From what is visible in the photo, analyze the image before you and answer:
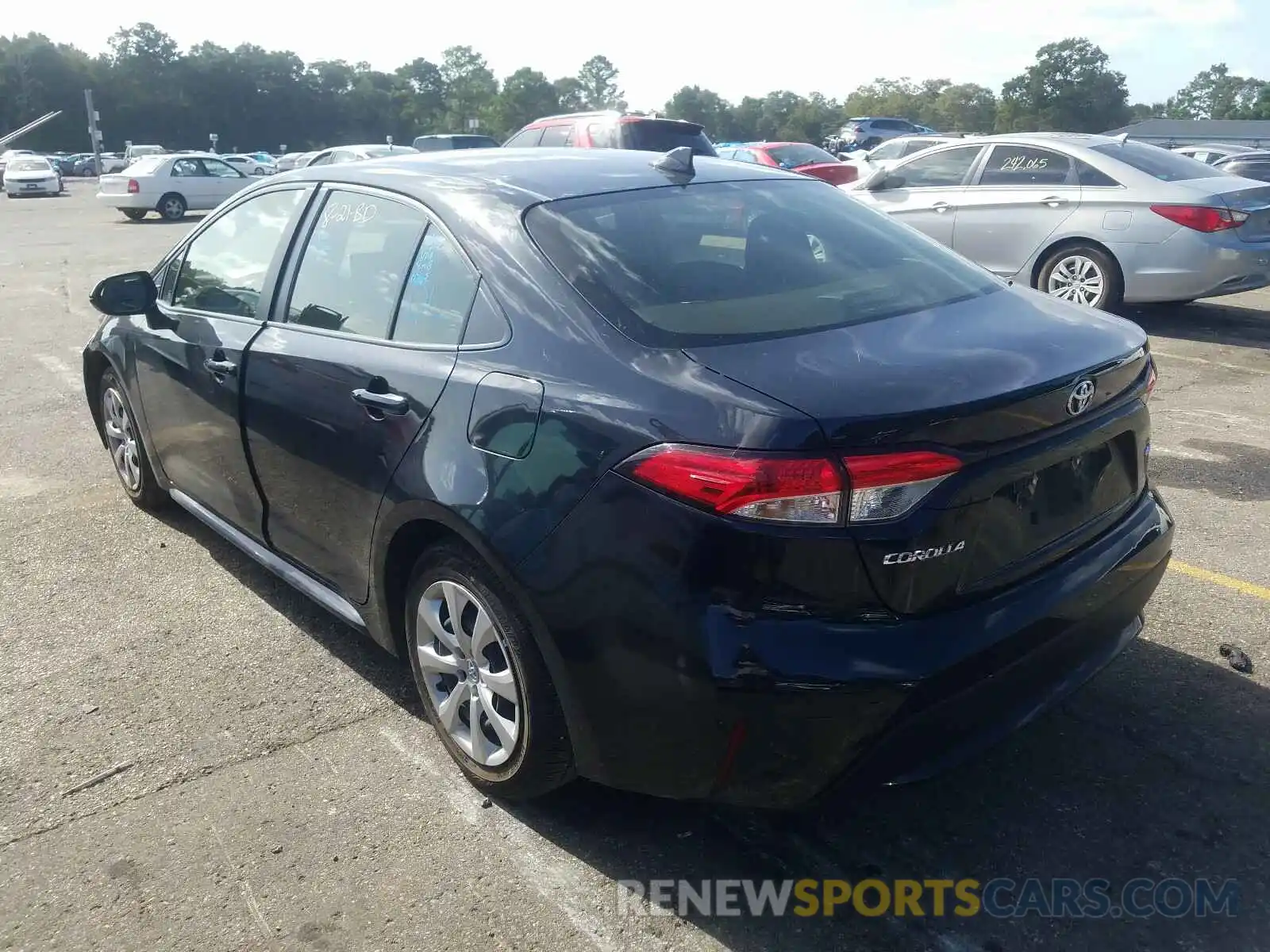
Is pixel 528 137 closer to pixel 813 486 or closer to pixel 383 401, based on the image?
pixel 383 401

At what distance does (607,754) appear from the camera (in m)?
2.51

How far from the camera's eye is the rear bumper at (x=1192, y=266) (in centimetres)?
841

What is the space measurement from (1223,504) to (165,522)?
490 centimetres

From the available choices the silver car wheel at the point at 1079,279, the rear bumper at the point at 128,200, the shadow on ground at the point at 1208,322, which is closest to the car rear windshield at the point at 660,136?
the silver car wheel at the point at 1079,279

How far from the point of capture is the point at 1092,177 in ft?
29.6

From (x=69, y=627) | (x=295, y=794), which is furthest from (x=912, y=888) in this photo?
(x=69, y=627)

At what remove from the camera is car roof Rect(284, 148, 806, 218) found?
3.11 meters

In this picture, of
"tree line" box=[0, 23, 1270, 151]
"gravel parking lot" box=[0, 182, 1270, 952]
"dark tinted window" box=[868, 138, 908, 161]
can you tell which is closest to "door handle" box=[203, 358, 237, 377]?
"gravel parking lot" box=[0, 182, 1270, 952]

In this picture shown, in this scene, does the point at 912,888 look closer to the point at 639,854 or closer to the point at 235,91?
the point at 639,854

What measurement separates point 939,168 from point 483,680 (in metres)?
8.71

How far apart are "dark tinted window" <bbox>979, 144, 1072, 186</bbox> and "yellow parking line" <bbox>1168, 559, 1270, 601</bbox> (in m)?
5.75

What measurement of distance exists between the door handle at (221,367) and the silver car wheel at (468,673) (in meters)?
1.26

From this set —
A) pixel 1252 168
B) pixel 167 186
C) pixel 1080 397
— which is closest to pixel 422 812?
pixel 1080 397

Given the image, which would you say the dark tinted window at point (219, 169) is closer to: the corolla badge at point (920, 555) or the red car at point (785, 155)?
the red car at point (785, 155)
